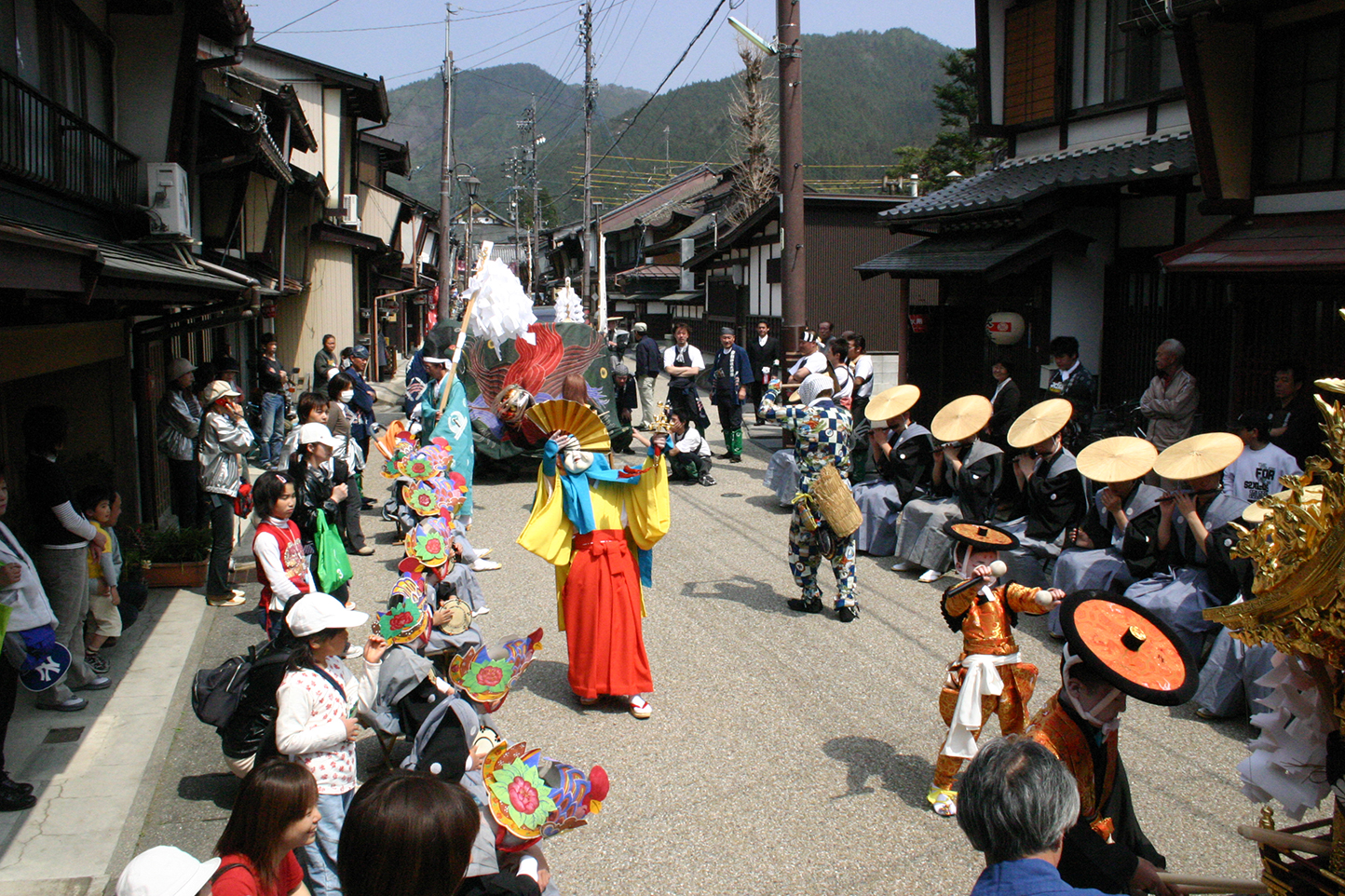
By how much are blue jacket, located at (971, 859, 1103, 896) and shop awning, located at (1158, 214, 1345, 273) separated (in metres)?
6.75

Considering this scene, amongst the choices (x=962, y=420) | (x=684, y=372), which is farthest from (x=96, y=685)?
(x=684, y=372)

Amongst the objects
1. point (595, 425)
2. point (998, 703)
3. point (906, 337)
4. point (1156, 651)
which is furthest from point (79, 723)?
point (906, 337)

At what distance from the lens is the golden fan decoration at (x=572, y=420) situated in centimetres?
562

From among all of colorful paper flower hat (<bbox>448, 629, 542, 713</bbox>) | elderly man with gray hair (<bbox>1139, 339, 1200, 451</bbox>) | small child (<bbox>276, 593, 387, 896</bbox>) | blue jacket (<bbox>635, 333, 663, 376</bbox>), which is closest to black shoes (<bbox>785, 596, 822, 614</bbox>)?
elderly man with gray hair (<bbox>1139, 339, 1200, 451</bbox>)

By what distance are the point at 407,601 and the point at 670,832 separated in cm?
163

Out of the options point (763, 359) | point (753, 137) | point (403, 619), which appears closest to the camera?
point (403, 619)

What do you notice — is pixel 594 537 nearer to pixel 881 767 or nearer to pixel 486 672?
pixel 486 672

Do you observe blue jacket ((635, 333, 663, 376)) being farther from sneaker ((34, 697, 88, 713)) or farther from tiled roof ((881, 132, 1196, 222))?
sneaker ((34, 697, 88, 713))

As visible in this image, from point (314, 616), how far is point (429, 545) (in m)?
1.00

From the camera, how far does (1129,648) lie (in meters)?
3.13

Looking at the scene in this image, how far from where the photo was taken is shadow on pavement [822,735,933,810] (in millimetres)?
4766

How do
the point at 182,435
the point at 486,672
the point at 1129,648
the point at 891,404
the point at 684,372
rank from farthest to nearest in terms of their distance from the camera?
the point at 684,372 < the point at 182,435 < the point at 891,404 < the point at 486,672 < the point at 1129,648

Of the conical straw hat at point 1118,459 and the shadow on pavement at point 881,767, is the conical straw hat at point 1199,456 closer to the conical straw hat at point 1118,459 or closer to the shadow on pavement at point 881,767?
the conical straw hat at point 1118,459

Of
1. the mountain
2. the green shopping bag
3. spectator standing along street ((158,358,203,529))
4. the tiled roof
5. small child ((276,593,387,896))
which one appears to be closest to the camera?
small child ((276,593,387,896))
